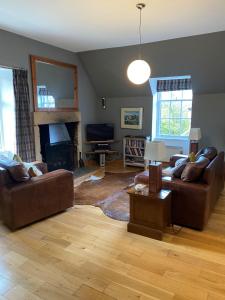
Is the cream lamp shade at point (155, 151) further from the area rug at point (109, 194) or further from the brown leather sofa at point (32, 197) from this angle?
the brown leather sofa at point (32, 197)

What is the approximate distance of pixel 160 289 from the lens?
77.5 inches

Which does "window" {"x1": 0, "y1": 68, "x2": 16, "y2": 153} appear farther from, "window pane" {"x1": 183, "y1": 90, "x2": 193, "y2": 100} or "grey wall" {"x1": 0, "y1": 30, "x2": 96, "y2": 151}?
"window pane" {"x1": 183, "y1": 90, "x2": 193, "y2": 100}

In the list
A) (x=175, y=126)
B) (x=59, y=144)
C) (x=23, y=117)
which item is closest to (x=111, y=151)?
(x=59, y=144)

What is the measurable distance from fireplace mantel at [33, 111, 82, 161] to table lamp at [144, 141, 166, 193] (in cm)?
256

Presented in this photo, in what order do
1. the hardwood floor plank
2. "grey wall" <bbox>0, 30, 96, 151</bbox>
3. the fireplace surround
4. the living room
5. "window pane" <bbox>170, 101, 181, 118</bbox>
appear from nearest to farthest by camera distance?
the hardwood floor plank, the living room, "grey wall" <bbox>0, 30, 96, 151</bbox>, the fireplace surround, "window pane" <bbox>170, 101, 181, 118</bbox>

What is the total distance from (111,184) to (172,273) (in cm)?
258

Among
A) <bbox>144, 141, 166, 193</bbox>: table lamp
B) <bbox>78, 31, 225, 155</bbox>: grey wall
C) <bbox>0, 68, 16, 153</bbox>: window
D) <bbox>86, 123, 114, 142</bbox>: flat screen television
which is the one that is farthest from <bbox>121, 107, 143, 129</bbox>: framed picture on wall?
<bbox>144, 141, 166, 193</bbox>: table lamp

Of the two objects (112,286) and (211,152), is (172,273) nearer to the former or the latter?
(112,286)

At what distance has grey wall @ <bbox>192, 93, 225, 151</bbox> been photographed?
5.03 metres

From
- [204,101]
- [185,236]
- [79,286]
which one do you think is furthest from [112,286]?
[204,101]

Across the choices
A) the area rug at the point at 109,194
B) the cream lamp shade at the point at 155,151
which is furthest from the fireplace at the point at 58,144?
the cream lamp shade at the point at 155,151

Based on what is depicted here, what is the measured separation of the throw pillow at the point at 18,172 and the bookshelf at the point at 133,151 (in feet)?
10.6

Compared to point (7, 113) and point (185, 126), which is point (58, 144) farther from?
point (185, 126)

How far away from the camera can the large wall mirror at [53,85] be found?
4.55 m
